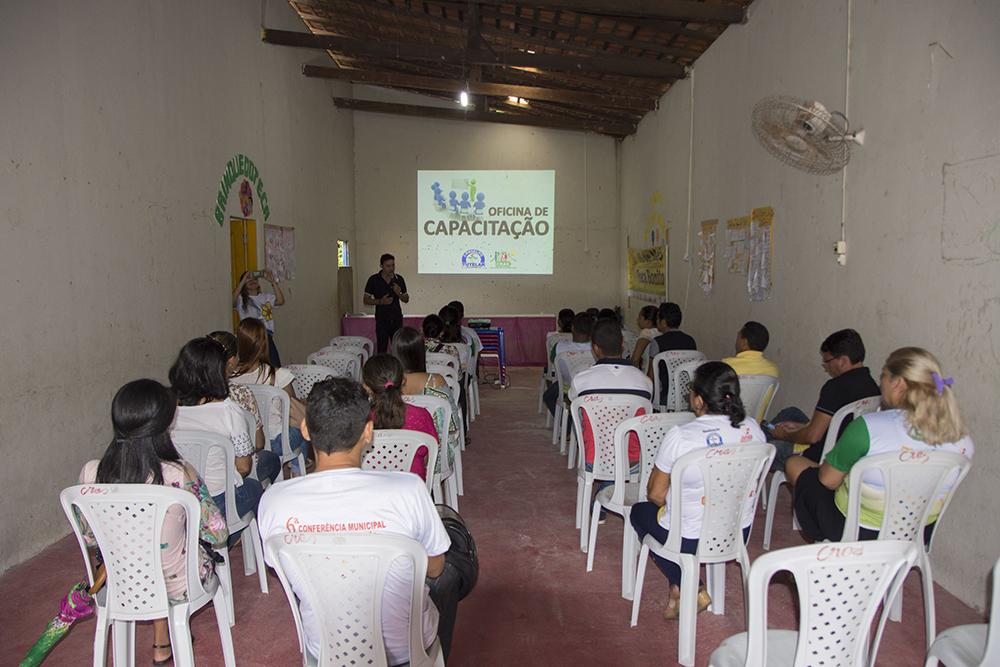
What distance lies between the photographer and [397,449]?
9.44 feet

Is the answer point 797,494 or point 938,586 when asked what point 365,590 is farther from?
point 938,586

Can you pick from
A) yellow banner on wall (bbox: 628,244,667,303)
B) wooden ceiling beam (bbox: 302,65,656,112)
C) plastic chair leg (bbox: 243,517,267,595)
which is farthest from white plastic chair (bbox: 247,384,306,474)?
wooden ceiling beam (bbox: 302,65,656,112)

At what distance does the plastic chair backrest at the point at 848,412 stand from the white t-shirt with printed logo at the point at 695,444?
81cm

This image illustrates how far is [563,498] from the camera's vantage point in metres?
4.42

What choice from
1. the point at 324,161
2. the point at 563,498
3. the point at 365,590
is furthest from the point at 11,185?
the point at 324,161

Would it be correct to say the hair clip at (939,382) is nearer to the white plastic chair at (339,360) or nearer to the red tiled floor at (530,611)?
the red tiled floor at (530,611)

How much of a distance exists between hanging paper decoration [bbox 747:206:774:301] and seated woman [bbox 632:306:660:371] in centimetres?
85

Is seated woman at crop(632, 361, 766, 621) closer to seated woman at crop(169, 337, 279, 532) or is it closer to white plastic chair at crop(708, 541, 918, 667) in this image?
white plastic chair at crop(708, 541, 918, 667)

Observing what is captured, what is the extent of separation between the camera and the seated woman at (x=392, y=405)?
290 centimetres

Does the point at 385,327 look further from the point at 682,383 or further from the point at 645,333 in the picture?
the point at 682,383

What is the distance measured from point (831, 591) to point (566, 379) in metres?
3.63

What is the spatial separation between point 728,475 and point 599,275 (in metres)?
9.45

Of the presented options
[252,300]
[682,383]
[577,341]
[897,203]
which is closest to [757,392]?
[682,383]

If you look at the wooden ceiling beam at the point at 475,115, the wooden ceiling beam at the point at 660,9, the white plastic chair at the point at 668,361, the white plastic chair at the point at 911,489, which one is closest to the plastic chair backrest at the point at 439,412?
the white plastic chair at the point at 911,489
